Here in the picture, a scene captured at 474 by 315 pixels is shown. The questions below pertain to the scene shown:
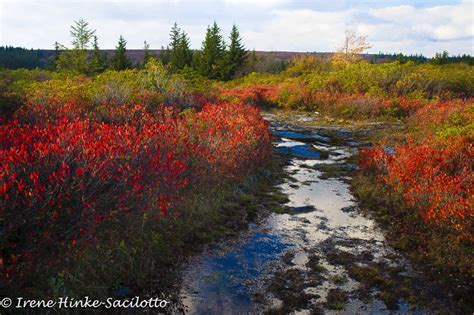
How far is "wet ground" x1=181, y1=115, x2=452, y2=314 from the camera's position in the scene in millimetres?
5195

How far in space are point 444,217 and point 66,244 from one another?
20.5ft

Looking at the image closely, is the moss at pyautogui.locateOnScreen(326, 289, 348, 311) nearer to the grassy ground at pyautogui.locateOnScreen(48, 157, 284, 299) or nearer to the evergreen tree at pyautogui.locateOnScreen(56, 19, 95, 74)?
the grassy ground at pyautogui.locateOnScreen(48, 157, 284, 299)

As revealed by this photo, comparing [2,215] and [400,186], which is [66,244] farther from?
[400,186]

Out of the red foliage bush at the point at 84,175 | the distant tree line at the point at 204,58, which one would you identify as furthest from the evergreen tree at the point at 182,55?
the red foliage bush at the point at 84,175

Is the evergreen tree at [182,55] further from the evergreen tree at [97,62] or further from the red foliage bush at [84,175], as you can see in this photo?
the red foliage bush at [84,175]

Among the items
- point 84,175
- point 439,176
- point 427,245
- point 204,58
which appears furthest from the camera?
point 204,58

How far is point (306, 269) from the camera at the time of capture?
6.18 meters

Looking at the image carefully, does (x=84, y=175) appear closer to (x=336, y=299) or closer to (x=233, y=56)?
(x=336, y=299)

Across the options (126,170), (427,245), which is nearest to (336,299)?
(427,245)

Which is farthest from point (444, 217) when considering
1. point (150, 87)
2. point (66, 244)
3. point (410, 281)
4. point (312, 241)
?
point (150, 87)

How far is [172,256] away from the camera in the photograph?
6.26 m

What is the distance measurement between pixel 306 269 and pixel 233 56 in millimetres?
45366

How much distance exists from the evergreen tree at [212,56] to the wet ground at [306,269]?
133 ft

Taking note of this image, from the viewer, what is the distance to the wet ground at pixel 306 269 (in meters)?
5.20
